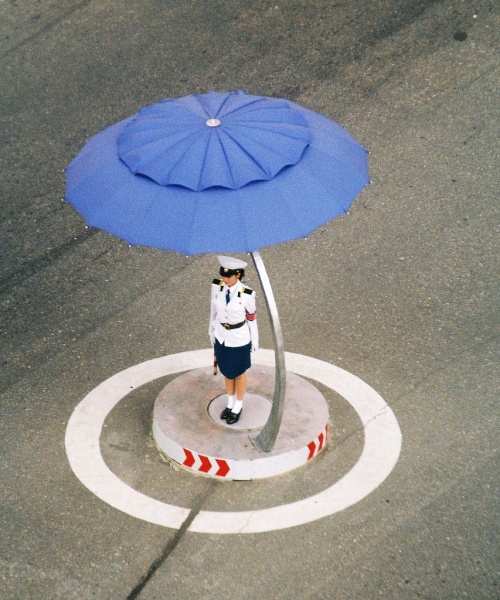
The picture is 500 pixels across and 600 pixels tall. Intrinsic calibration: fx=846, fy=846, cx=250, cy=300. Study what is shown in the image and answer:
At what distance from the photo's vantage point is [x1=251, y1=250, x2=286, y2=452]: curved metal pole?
19.4ft

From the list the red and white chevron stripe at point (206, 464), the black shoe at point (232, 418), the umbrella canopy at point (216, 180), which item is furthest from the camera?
the black shoe at point (232, 418)

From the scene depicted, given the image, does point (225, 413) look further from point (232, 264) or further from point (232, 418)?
point (232, 264)

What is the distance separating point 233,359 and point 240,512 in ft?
3.80

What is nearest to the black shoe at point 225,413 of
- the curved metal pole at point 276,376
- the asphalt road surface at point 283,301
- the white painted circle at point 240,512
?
the curved metal pole at point 276,376

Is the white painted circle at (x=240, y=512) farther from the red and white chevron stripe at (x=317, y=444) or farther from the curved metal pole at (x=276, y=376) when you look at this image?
the curved metal pole at (x=276, y=376)

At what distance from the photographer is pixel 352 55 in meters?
11.6

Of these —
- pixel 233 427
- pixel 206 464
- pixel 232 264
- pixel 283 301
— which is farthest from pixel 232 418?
pixel 283 301

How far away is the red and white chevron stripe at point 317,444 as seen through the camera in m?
6.66

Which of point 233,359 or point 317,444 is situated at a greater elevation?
point 233,359

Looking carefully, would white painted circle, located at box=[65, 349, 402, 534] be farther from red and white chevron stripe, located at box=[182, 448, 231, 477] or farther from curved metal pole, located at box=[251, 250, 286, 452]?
curved metal pole, located at box=[251, 250, 286, 452]

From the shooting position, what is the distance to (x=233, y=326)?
6477 mm

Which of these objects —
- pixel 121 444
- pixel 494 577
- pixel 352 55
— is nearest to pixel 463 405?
pixel 494 577

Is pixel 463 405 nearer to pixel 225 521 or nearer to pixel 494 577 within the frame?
pixel 494 577

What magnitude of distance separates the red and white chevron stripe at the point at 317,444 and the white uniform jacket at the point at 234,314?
0.88 m
